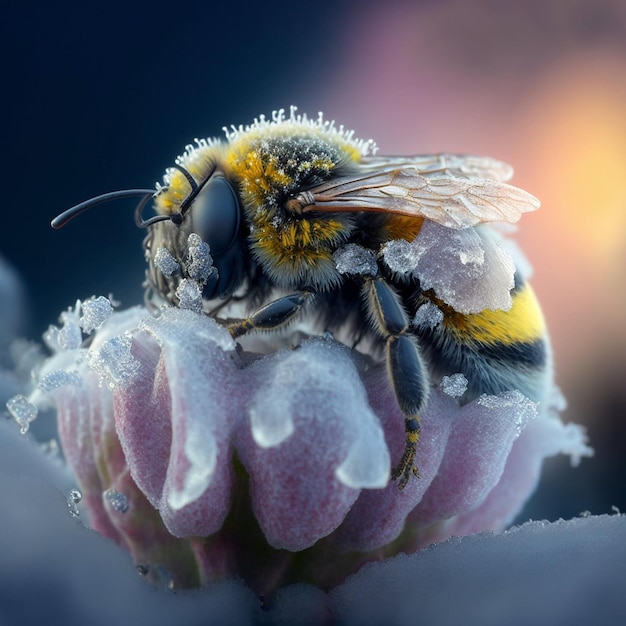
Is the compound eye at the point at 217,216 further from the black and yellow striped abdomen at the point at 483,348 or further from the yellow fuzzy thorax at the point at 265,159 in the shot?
the black and yellow striped abdomen at the point at 483,348

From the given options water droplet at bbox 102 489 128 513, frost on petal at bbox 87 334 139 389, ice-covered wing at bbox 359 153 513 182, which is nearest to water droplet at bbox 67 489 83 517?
water droplet at bbox 102 489 128 513

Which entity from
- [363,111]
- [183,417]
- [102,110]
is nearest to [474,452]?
[183,417]

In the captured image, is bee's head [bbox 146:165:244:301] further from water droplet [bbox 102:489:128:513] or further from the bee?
water droplet [bbox 102:489:128:513]

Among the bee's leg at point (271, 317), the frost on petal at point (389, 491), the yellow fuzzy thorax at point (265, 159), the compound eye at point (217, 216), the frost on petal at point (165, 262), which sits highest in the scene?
the yellow fuzzy thorax at point (265, 159)

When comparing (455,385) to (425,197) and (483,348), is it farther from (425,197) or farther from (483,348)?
(425,197)

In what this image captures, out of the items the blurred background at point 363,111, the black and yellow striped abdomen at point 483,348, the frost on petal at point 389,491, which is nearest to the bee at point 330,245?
the black and yellow striped abdomen at point 483,348

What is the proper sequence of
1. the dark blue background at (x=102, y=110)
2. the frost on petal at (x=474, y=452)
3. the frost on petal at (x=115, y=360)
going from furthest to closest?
the dark blue background at (x=102, y=110) < the frost on petal at (x=474, y=452) < the frost on petal at (x=115, y=360)

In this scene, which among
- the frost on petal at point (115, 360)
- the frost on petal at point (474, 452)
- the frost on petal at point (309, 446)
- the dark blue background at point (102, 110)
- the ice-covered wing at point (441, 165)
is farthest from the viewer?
the dark blue background at point (102, 110)
